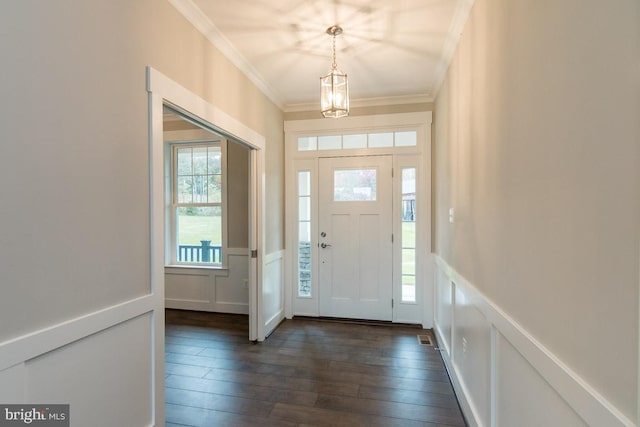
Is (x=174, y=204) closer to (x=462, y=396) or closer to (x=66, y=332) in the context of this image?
(x=66, y=332)

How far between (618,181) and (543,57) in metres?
0.60

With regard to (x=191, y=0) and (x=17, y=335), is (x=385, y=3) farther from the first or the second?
(x=17, y=335)

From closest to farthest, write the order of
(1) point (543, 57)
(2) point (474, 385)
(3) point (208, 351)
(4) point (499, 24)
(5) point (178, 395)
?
(1) point (543, 57)
(4) point (499, 24)
(2) point (474, 385)
(5) point (178, 395)
(3) point (208, 351)

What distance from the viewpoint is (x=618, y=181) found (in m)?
0.75

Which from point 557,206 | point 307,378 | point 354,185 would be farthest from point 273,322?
point 557,206

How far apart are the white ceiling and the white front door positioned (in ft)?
3.26

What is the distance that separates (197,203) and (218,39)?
2602mm

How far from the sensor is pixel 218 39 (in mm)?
2428

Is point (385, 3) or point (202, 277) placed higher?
point (385, 3)

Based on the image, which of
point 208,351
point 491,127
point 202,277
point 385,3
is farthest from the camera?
point 202,277

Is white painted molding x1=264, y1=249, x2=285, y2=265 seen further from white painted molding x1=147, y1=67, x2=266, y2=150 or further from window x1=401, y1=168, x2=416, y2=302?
window x1=401, y1=168, x2=416, y2=302

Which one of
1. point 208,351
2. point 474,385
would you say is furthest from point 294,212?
point 474,385

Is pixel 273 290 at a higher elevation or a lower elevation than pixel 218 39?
lower

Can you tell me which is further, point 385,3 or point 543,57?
point 385,3
